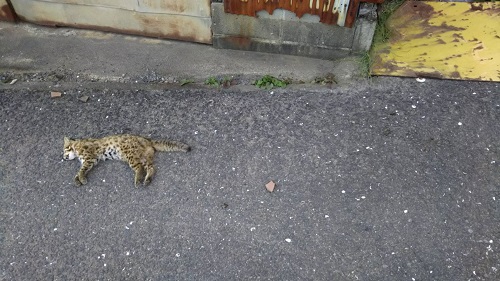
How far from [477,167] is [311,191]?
1689 mm

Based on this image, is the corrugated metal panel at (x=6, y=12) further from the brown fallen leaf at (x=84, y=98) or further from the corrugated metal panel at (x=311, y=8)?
the corrugated metal panel at (x=311, y=8)

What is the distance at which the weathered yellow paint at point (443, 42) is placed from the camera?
5.22m

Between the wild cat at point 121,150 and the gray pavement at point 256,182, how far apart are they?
3.8 inches

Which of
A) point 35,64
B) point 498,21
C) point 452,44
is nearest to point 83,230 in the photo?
point 35,64

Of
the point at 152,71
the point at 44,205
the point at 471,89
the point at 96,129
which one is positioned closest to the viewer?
the point at 44,205

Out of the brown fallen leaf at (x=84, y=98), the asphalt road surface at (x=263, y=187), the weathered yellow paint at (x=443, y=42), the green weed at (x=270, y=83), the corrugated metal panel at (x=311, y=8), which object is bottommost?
the asphalt road surface at (x=263, y=187)

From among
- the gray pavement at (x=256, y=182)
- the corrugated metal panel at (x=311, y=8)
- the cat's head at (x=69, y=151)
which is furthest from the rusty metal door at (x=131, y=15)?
the cat's head at (x=69, y=151)

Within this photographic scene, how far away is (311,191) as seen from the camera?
13.4 feet

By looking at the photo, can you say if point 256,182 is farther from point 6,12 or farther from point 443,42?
point 6,12

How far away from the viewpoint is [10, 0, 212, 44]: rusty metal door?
537 cm

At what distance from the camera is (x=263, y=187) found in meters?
4.14

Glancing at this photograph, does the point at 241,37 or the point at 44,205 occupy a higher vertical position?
the point at 241,37

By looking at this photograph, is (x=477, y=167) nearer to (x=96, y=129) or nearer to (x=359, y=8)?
(x=359, y=8)

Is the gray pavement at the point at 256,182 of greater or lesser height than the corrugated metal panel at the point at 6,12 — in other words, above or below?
below
